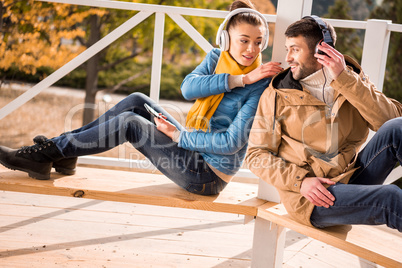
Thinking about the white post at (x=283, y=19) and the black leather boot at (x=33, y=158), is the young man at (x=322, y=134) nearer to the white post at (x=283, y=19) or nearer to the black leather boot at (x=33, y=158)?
the white post at (x=283, y=19)

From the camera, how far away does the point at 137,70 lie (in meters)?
9.69

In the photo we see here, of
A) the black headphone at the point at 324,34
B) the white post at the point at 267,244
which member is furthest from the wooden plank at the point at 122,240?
the black headphone at the point at 324,34

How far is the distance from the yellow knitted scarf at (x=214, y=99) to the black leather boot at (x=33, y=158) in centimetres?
68

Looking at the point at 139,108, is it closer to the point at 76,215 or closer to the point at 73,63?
the point at 73,63

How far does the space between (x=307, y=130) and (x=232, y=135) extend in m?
0.32

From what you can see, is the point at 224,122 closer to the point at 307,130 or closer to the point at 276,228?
the point at 307,130

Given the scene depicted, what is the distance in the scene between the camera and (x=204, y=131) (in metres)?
2.03

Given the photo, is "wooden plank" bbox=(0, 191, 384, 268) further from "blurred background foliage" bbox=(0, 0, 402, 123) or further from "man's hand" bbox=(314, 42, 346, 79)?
"blurred background foliage" bbox=(0, 0, 402, 123)

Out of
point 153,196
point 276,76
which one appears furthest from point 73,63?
point 276,76

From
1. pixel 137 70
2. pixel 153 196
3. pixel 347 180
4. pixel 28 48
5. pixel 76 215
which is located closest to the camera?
pixel 347 180

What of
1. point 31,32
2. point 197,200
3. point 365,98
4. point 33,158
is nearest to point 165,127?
point 197,200

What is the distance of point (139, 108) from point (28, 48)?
3305 millimetres

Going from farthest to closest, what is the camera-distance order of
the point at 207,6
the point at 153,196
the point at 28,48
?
1. the point at 207,6
2. the point at 28,48
3. the point at 153,196

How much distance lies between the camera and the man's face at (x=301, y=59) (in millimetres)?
1740
